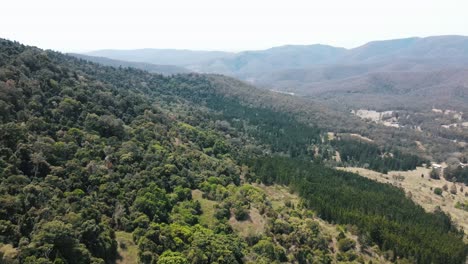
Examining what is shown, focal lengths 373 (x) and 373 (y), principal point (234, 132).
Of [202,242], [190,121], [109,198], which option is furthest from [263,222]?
[190,121]

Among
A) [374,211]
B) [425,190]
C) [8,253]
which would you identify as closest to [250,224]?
[374,211]

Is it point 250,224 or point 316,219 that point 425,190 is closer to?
point 316,219

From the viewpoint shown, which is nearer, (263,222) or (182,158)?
(263,222)

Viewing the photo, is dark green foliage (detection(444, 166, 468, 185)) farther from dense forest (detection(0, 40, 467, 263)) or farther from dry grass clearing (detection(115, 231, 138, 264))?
dry grass clearing (detection(115, 231, 138, 264))

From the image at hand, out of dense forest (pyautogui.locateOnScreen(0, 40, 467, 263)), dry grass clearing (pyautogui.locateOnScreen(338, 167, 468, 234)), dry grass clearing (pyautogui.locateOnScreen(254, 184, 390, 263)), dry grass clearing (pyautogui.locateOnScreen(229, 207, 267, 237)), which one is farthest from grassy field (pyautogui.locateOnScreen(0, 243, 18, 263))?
dry grass clearing (pyautogui.locateOnScreen(338, 167, 468, 234))

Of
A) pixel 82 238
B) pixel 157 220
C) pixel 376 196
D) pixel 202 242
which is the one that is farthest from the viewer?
pixel 376 196

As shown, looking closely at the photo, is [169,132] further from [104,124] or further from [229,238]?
[229,238]
